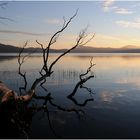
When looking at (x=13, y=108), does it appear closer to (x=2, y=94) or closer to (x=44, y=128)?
(x=2, y=94)

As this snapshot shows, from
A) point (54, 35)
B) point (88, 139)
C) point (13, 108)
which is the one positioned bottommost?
point (88, 139)

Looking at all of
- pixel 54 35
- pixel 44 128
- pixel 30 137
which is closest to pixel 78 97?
pixel 54 35

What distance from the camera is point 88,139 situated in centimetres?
1333

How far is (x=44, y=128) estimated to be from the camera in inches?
586

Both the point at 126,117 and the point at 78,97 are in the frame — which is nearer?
the point at 126,117

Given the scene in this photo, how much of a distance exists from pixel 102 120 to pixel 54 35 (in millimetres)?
6189

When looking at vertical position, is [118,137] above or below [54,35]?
below

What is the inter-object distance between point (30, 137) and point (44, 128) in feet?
5.35

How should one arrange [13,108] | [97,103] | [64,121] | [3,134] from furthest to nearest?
[97,103] < [64,121] < [13,108] < [3,134]

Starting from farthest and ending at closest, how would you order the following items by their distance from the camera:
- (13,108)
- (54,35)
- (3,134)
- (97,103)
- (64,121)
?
(97,103) → (54,35) → (64,121) → (13,108) → (3,134)

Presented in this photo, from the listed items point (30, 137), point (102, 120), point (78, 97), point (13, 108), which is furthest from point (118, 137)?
point (78, 97)

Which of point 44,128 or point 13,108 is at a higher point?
point 13,108

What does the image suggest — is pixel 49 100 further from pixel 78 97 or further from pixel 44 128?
pixel 44 128

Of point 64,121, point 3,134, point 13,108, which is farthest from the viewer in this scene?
point 64,121
